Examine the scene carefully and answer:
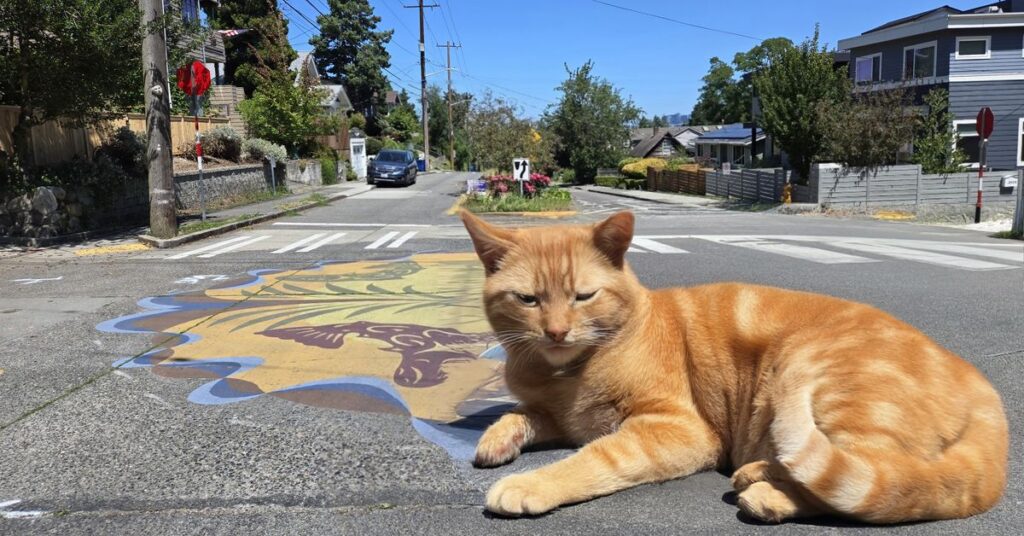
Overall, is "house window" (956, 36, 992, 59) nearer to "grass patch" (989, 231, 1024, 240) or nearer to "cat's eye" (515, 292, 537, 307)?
"grass patch" (989, 231, 1024, 240)

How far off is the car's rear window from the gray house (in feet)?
74.7

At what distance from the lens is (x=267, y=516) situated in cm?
262

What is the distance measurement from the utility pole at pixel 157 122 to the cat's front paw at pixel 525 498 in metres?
13.1

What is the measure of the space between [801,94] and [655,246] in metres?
17.9

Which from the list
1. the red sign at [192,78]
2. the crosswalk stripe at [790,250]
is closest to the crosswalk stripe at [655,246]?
the crosswalk stripe at [790,250]

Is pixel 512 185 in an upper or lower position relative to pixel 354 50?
lower

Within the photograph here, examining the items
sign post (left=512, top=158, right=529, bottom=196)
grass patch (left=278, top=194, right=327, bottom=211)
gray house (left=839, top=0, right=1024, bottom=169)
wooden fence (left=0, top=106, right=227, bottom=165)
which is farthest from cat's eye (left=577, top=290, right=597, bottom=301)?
Answer: gray house (left=839, top=0, right=1024, bottom=169)

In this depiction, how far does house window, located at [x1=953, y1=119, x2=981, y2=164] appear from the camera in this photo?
95.5 ft

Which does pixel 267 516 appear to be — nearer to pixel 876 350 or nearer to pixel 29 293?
pixel 876 350

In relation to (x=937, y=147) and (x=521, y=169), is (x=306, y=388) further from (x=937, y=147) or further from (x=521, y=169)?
(x=937, y=147)

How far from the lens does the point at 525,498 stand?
97.1 inches

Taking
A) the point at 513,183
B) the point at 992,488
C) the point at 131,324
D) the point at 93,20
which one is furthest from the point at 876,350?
the point at 513,183

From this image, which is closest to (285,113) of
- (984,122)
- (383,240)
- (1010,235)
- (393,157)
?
(393,157)

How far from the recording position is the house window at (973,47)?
2923 cm
